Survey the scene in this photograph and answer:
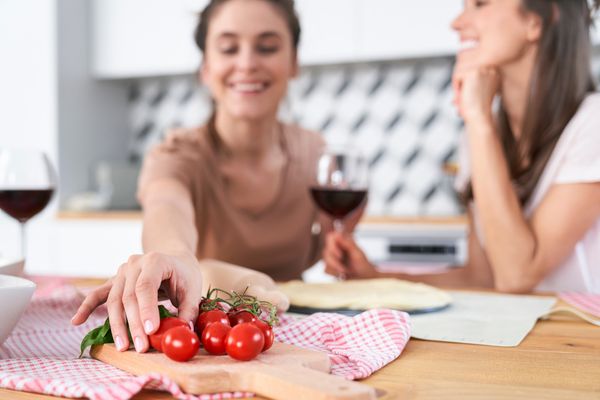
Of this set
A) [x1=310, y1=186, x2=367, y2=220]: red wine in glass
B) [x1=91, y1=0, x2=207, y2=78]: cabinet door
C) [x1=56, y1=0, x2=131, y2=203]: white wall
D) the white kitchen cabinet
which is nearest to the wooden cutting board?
[x1=310, y1=186, x2=367, y2=220]: red wine in glass

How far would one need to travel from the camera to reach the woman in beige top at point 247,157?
1679 millimetres

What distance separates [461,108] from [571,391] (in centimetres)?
111

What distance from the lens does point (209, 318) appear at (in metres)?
0.73

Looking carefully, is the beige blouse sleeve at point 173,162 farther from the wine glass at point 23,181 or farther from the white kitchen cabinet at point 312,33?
the white kitchen cabinet at point 312,33

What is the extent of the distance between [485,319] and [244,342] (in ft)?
1.50

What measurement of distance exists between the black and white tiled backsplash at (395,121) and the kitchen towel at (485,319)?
2.33 metres

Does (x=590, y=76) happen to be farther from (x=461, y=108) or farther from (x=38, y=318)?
(x=38, y=318)

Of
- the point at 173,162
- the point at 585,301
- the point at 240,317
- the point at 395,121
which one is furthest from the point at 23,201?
the point at 395,121

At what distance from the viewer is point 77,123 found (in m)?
3.89

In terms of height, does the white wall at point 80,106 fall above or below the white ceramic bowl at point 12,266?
above

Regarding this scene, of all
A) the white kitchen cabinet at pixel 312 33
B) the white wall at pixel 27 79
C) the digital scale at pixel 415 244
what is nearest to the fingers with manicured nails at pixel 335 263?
the digital scale at pixel 415 244

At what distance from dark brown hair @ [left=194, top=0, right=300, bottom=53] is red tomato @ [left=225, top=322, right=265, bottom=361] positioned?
1261 millimetres

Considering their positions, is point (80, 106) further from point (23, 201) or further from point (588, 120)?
point (588, 120)

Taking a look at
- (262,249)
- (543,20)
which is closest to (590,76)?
(543,20)
